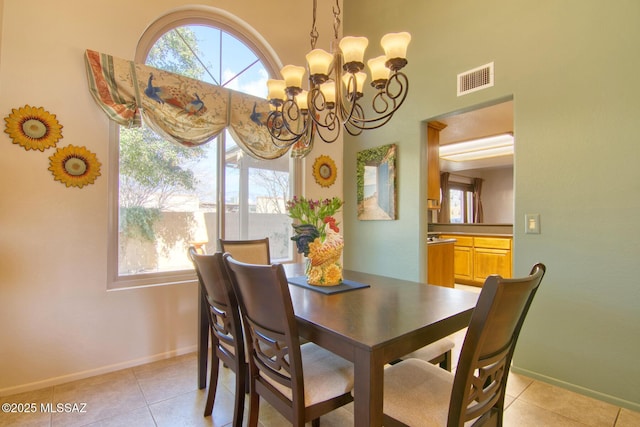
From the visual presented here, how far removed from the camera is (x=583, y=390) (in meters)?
1.94

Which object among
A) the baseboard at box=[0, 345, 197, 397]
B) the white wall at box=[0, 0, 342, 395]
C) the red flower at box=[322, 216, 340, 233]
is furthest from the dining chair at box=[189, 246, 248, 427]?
the white wall at box=[0, 0, 342, 395]

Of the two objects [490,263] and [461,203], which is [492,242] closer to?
[490,263]

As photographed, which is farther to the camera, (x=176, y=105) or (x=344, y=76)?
(x=176, y=105)

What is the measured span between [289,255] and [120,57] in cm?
229

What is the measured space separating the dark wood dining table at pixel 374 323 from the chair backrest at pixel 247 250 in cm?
64

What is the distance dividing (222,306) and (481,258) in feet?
15.2

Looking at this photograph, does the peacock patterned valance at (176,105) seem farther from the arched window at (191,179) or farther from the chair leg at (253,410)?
the chair leg at (253,410)

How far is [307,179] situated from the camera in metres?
3.41

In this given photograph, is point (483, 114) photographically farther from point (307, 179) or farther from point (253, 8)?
point (253, 8)

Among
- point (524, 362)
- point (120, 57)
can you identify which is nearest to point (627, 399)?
point (524, 362)

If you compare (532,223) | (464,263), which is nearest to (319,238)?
(532,223)

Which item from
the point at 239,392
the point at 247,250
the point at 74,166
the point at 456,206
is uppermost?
the point at 74,166

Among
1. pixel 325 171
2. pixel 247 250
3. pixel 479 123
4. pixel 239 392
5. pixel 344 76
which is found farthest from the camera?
pixel 479 123

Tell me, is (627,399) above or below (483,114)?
below
